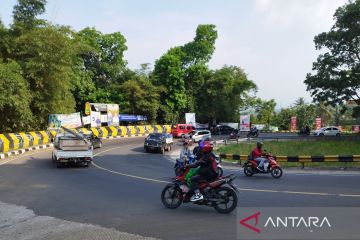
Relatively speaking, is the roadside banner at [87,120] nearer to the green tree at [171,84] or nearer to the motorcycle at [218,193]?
the green tree at [171,84]

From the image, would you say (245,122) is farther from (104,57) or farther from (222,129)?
(104,57)

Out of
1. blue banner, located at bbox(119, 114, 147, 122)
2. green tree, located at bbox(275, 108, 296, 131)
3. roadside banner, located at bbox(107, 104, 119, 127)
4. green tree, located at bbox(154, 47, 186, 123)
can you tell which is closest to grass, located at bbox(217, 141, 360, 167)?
roadside banner, located at bbox(107, 104, 119, 127)

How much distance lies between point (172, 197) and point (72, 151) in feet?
40.3

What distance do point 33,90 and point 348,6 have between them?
33.2m

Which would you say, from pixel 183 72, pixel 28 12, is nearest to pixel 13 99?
pixel 28 12

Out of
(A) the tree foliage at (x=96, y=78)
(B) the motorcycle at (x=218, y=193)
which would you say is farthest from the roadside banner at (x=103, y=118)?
(B) the motorcycle at (x=218, y=193)

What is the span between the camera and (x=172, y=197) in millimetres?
11023

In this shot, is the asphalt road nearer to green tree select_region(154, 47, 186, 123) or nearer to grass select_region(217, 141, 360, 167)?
grass select_region(217, 141, 360, 167)

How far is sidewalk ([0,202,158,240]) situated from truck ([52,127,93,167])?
1105 centimetres

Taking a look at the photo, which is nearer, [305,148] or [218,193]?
[218,193]

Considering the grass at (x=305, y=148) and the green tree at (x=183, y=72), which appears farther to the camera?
the green tree at (x=183, y=72)

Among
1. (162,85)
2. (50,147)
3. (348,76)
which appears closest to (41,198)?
(50,147)

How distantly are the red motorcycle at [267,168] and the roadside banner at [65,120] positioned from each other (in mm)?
26803

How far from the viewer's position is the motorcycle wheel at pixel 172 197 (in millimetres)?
10922
